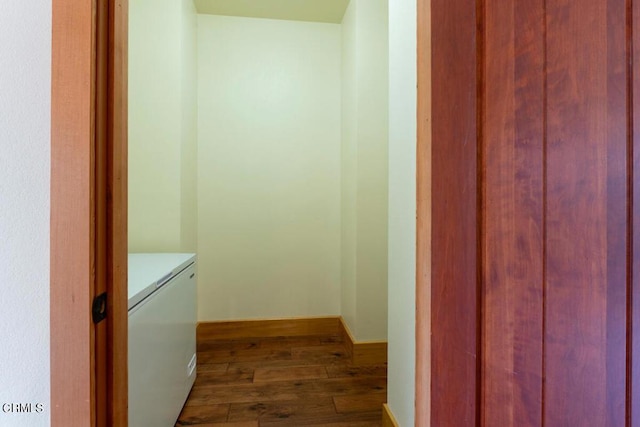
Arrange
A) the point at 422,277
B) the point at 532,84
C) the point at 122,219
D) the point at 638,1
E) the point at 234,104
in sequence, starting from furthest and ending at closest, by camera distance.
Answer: the point at 234,104
the point at 422,277
the point at 122,219
the point at 532,84
the point at 638,1

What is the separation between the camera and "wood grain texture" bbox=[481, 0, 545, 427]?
481mm

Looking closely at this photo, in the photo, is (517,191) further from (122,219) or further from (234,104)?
(234,104)

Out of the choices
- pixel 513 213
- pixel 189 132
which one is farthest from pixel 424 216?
pixel 189 132

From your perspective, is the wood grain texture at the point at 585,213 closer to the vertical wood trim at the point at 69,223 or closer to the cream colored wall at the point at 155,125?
the vertical wood trim at the point at 69,223

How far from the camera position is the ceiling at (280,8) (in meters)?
2.34

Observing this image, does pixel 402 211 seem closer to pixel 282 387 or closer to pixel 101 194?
pixel 101 194

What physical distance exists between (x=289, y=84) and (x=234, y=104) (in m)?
0.50

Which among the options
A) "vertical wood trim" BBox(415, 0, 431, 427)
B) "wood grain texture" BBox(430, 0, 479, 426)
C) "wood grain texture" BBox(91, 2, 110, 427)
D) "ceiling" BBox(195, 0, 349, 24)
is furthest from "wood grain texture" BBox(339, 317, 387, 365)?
"ceiling" BBox(195, 0, 349, 24)

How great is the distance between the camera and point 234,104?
256cm

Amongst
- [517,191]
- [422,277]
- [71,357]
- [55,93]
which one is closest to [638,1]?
[517,191]
